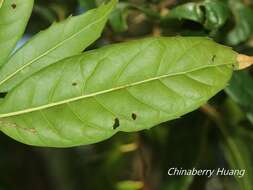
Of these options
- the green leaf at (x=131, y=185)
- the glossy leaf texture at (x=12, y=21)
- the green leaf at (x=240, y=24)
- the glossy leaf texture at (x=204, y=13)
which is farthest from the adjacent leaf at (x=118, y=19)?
the green leaf at (x=131, y=185)

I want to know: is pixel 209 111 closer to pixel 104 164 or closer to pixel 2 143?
pixel 104 164

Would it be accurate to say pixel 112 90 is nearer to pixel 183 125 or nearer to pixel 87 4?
pixel 87 4

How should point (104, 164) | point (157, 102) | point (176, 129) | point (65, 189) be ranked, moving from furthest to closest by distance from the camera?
point (65, 189)
point (104, 164)
point (176, 129)
point (157, 102)

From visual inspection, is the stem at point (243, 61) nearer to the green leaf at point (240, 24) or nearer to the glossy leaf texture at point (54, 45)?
the glossy leaf texture at point (54, 45)

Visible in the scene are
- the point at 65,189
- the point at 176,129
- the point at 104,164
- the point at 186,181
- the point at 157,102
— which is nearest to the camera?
the point at 157,102

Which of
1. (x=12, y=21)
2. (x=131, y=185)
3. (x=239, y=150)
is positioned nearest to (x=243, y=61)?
(x=12, y=21)

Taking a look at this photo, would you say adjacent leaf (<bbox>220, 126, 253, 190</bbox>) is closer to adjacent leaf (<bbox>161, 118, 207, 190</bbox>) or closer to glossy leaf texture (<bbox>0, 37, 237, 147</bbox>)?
adjacent leaf (<bbox>161, 118, 207, 190</bbox>)

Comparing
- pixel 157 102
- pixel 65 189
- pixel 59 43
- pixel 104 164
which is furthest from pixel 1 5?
pixel 65 189
